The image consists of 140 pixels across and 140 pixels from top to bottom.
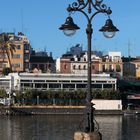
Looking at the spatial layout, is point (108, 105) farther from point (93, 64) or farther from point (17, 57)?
point (93, 64)

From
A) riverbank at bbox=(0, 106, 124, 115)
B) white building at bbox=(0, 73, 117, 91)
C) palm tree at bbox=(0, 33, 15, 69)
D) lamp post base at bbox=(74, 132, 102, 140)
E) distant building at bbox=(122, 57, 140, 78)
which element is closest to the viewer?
lamp post base at bbox=(74, 132, 102, 140)

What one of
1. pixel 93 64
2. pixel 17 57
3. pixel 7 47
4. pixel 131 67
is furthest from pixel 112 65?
pixel 7 47

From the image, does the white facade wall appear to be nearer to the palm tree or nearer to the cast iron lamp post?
the palm tree

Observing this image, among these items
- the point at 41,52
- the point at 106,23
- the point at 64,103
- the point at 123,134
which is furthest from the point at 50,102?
the point at 106,23

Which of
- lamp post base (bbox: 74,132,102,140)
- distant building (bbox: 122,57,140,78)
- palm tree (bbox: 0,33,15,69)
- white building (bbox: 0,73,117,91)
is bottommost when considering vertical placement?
white building (bbox: 0,73,117,91)

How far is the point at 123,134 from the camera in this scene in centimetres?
6844

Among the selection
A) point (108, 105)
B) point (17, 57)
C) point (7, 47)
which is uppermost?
point (7, 47)

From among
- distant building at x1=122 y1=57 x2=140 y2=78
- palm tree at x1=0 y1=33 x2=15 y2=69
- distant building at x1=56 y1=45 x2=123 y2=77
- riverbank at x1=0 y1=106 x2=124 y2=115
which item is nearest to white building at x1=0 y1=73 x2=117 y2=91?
riverbank at x1=0 y1=106 x2=124 y2=115

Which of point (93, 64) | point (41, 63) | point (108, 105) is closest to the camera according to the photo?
point (108, 105)

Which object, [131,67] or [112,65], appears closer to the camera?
[112,65]

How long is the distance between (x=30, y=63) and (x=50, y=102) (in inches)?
1524

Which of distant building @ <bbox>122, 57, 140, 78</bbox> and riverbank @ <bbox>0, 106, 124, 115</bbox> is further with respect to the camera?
distant building @ <bbox>122, 57, 140, 78</bbox>

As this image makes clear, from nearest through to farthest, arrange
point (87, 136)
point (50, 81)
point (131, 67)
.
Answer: point (87, 136) < point (50, 81) < point (131, 67)

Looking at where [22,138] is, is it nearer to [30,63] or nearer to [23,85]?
[23,85]
